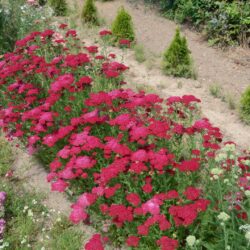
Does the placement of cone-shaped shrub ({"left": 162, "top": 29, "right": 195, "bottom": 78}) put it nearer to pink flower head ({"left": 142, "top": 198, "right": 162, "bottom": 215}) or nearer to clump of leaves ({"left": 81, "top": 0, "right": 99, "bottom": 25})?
clump of leaves ({"left": 81, "top": 0, "right": 99, "bottom": 25})

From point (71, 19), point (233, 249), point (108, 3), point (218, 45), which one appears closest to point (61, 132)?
point (233, 249)

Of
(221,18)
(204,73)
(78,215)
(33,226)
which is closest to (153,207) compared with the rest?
(78,215)

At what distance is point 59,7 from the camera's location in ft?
34.8

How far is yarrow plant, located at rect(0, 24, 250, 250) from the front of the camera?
334cm

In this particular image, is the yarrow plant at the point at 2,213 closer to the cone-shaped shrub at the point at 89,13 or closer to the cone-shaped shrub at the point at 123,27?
the cone-shaped shrub at the point at 123,27

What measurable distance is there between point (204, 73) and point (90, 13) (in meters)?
3.44

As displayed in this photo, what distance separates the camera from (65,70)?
621 centimetres

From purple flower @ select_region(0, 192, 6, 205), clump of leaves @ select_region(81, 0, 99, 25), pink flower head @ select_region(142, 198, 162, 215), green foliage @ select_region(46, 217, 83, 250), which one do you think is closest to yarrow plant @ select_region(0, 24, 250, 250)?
pink flower head @ select_region(142, 198, 162, 215)

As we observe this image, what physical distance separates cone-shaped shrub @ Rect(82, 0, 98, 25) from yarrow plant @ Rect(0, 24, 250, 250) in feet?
14.0

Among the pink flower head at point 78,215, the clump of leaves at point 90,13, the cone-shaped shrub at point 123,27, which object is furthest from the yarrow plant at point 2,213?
the clump of leaves at point 90,13

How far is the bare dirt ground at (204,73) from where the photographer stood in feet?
19.5

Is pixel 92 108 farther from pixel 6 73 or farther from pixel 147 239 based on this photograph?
pixel 147 239

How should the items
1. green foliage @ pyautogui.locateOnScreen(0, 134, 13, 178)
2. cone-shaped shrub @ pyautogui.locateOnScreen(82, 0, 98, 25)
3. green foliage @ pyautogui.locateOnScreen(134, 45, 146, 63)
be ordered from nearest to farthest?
1. green foliage @ pyautogui.locateOnScreen(0, 134, 13, 178)
2. green foliage @ pyautogui.locateOnScreen(134, 45, 146, 63)
3. cone-shaped shrub @ pyautogui.locateOnScreen(82, 0, 98, 25)

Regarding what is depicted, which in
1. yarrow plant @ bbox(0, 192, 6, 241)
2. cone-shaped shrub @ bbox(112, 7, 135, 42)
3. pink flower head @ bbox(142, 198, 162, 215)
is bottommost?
yarrow plant @ bbox(0, 192, 6, 241)
